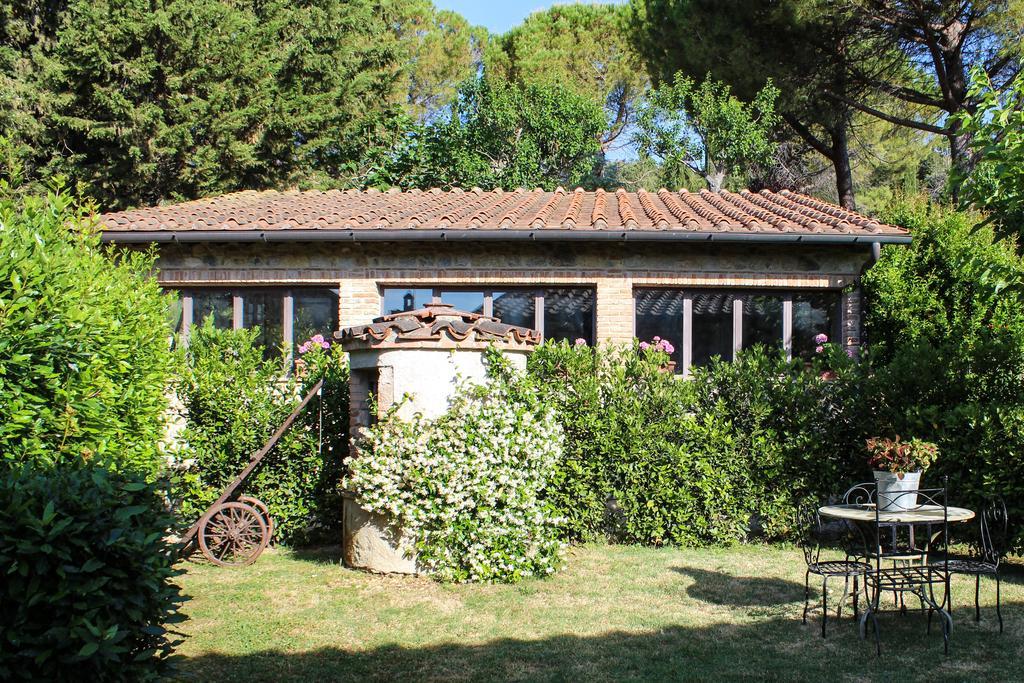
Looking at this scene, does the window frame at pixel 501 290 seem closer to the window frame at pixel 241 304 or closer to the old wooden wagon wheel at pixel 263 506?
the window frame at pixel 241 304

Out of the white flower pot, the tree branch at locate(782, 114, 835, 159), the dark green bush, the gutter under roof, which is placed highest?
the tree branch at locate(782, 114, 835, 159)

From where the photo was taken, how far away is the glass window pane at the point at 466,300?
11953 millimetres

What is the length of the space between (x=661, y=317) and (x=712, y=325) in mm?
755

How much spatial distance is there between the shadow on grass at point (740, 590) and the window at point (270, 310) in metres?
6.75

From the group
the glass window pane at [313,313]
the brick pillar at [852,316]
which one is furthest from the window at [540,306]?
the brick pillar at [852,316]

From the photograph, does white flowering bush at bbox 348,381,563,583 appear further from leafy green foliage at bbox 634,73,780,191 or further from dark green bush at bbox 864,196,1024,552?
leafy green foliage at bbox 634,73,780,191

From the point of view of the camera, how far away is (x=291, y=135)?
21844 mm

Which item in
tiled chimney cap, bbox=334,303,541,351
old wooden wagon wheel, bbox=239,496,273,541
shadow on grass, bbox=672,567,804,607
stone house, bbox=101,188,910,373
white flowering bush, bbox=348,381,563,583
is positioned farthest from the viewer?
stone house, bbox=101,188,910,373

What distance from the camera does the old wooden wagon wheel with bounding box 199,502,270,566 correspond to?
27.6 ft

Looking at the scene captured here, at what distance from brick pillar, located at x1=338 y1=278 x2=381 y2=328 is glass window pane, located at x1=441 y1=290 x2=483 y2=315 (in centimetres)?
102

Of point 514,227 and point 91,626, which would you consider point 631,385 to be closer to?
point 514,227

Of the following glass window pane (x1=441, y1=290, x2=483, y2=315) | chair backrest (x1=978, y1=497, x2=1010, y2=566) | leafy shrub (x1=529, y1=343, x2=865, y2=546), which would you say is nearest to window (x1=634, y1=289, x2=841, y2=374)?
glass window pane (x1=441, y1=290, x2=483, y2=315)

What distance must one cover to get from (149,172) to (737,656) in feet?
56.8

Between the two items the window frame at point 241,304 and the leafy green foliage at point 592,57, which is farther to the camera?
the leafy green foliage at point 592,57
